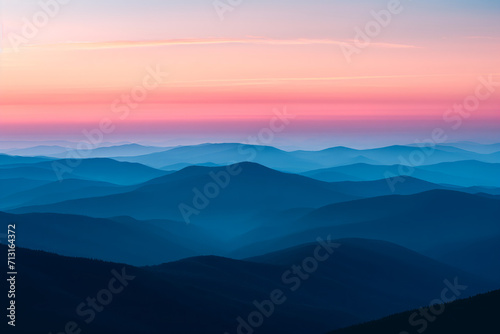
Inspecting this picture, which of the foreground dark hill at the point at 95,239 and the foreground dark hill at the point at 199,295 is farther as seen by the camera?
the foreground dark hill at the point at 95,239

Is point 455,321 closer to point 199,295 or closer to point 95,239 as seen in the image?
point 199,295

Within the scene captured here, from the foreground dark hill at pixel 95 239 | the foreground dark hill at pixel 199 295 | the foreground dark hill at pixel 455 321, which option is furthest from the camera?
the foreground dark hill at pixel 95 239

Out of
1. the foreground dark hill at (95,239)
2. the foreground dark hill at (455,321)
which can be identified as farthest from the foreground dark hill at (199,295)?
the foreground dark hill at (95,239)

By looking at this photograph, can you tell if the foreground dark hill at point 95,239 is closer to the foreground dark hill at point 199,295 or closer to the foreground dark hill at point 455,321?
the foreground dark hill at point 199,295

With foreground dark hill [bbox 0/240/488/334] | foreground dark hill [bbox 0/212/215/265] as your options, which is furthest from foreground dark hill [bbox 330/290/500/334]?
foreground dark hill [bbox 0/212/215/265]

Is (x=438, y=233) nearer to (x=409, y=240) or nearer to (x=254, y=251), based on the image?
(x=409, y=240)

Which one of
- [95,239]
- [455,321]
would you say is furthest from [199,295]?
[95,239]
